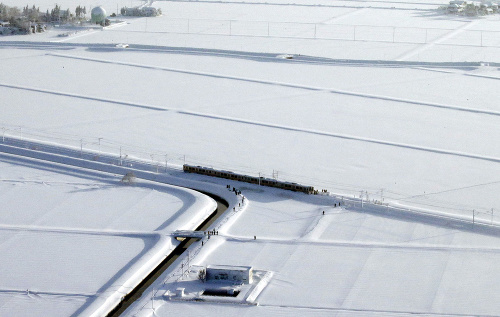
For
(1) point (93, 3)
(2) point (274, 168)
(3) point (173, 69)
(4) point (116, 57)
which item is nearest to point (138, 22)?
(1) point (93, 3)

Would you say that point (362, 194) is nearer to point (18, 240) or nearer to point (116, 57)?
point (18, 240)

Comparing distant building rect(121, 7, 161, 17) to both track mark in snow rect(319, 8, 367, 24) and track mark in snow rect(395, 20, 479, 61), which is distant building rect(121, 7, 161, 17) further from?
track mark in snow rect(395, 20, 479, 61)

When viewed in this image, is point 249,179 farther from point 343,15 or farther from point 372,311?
point 343,15

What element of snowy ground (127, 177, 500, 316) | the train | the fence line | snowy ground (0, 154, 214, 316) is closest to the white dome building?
the fence line

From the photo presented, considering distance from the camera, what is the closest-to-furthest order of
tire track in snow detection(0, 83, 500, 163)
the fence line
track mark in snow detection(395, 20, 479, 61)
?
tire track in snow detection(0, 83, 500, 163)
track mark in snow detection(395, 20, 479, 61)
the fence line

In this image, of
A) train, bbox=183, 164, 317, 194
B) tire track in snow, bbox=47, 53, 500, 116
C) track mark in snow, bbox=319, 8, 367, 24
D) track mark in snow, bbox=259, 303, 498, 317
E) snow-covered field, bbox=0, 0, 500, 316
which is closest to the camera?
track mark in snow, bbox=259, 303, 498, 317

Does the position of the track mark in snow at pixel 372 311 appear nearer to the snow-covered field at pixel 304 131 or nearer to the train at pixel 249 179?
the snow-covered field at pixel 304 131
